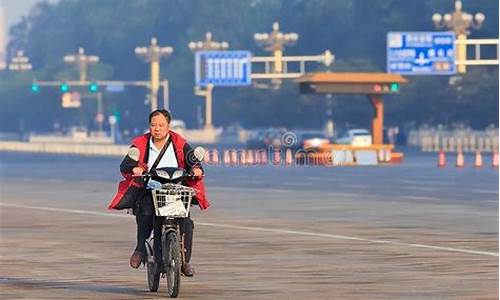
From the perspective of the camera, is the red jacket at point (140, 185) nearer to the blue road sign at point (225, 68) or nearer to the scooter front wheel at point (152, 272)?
the scooter front wheel at point (152, 272)

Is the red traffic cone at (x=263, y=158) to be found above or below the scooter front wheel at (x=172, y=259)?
below

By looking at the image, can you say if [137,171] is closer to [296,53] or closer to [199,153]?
[199,153]

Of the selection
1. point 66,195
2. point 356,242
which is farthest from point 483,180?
point 356,242

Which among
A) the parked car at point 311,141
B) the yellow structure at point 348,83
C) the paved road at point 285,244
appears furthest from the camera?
the parked car at point 311,141

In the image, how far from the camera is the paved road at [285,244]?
1797 cm

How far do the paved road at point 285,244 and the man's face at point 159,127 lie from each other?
57.2 inches

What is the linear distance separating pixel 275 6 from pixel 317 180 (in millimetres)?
121911

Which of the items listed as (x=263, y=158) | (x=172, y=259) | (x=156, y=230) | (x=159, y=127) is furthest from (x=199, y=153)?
(x=263, y=158)

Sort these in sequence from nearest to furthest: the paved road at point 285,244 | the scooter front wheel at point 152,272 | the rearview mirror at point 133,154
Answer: the rearview mirror at point 133,154 < the scooter front wheel at point 152,272 < the paved road at point 285,244

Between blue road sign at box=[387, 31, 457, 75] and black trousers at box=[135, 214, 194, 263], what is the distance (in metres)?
72.7

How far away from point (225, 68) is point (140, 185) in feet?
289

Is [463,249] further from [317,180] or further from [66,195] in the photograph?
[317,180]

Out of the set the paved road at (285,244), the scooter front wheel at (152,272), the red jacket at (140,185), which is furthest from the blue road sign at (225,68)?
the red jacket at (140,185)

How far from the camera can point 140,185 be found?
55.9ft
